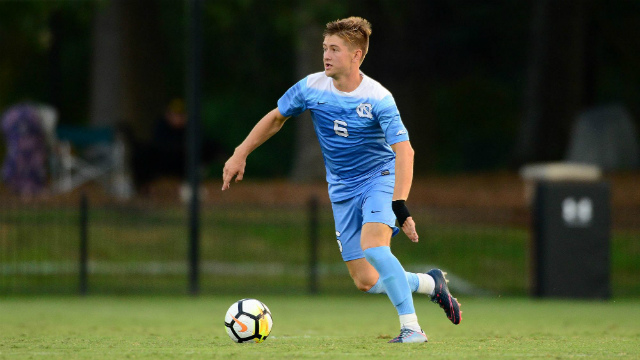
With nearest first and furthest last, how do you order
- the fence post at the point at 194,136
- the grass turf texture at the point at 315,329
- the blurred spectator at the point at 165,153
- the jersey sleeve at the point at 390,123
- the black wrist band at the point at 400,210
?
the grass turf texture at the point at 315,329
the black wrist band at the point at 400,210
the jersey sleeve at the point at 390,123
the fence post at the point at 194,136
the blurred spectator at the point at 165,153

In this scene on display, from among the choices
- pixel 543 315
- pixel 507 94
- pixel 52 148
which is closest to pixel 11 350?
pixel 543 315

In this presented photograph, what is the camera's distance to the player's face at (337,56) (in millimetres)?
7969

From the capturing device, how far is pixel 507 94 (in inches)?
1532

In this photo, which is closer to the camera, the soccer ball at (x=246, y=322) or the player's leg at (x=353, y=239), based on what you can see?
the soccer ball at (x=246, y=322)

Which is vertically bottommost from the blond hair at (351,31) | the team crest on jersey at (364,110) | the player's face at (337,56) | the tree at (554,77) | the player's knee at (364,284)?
the player's knee at (364,284)

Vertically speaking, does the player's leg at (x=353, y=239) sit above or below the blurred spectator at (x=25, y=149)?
below

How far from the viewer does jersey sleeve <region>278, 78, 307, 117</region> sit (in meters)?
8.25

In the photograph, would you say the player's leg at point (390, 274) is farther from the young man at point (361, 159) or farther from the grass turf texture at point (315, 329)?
the grass turf texture at point (315, 329)

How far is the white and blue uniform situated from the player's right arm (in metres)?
0.09

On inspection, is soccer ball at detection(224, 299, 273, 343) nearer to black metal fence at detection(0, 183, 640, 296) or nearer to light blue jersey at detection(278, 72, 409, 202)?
light blue jersey at detection(278, 72, 409, 202)

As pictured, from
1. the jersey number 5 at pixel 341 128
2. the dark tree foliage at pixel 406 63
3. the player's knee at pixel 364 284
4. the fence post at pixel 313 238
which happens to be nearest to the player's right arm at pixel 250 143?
the jersey number 5 at pixel 341 128

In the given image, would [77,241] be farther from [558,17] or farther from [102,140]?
[558,17]

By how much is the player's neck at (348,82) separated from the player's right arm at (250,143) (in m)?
0.50

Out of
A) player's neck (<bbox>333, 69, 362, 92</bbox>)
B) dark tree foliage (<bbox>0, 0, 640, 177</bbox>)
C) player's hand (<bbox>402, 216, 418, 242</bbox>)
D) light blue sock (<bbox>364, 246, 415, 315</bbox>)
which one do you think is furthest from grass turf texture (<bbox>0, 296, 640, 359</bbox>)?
dark tree foliage (<bbox>0, 0, 640, 177</bbox>)
